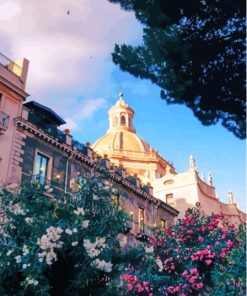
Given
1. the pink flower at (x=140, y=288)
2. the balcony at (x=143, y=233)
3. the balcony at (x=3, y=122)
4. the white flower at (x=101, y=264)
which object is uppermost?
the balcony at (x=3, y=122)

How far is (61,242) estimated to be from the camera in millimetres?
9273

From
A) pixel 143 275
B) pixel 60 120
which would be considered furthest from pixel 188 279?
pixel 60 120

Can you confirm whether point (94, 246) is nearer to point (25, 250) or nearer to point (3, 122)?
point (25, 250)

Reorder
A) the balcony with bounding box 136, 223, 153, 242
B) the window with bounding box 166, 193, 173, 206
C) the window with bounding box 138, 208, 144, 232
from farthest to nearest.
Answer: the window with bounding box 166, 193, 173, 206, the window with bounding box 138, 208, 144, 232, the balcony with bounding box 136, 223, 153, 242

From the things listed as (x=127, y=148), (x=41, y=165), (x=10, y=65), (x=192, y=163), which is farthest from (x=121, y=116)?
(x=41, y=165)

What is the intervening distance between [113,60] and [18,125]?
12.5m

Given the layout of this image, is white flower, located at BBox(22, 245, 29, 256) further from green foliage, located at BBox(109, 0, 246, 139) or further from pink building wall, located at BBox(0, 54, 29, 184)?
pink building wall, located at BBox(0, 54, 29, 184)

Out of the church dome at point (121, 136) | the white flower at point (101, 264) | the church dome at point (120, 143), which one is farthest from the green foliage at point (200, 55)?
the church dome at point (120, 143)

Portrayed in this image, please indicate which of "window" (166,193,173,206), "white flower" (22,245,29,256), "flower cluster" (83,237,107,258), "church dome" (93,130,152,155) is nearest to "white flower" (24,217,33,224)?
"white flower" (22,245,29,256)

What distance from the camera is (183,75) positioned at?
8539mm

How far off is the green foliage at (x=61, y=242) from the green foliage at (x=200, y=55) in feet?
12.9

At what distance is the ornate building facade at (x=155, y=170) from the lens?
39.0m

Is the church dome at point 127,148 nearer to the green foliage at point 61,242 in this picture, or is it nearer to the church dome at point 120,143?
the church dome at point 120,143

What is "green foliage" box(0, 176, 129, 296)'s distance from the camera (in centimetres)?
920
